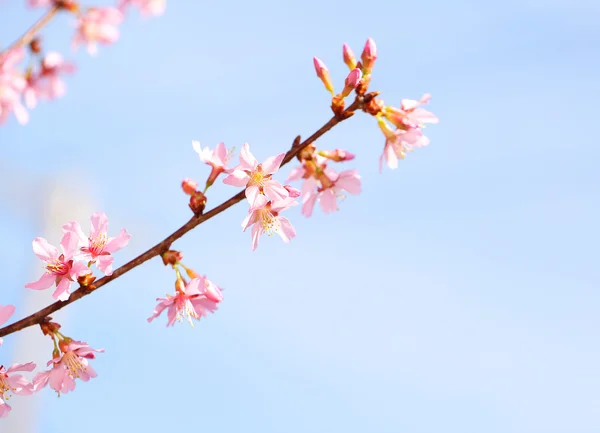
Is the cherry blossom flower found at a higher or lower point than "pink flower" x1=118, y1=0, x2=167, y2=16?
lower

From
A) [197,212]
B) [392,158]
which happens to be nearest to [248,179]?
[197,212]

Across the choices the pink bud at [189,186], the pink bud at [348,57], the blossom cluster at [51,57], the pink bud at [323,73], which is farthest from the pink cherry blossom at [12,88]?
the pink bud at [348,57]

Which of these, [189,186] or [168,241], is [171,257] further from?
[189,186]

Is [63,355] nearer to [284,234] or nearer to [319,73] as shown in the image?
[284,234]

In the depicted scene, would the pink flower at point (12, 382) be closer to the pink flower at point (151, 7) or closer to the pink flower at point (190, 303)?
the pink flower at point (190, 303)

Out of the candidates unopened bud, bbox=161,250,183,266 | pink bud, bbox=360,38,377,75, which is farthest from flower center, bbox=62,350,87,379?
pink bud, bbox=360,38,377,75

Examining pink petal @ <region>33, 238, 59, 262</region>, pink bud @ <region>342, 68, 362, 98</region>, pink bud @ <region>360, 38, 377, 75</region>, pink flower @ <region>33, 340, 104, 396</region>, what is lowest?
pink flower @ <region>33, 340, 104, 396</region>

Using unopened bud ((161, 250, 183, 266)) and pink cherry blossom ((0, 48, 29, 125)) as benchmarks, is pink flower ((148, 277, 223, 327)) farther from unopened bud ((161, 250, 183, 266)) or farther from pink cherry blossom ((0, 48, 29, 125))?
pink cherry blossom ((0, 48, 29, 125))

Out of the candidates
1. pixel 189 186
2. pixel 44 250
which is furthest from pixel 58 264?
pixel 189 186
